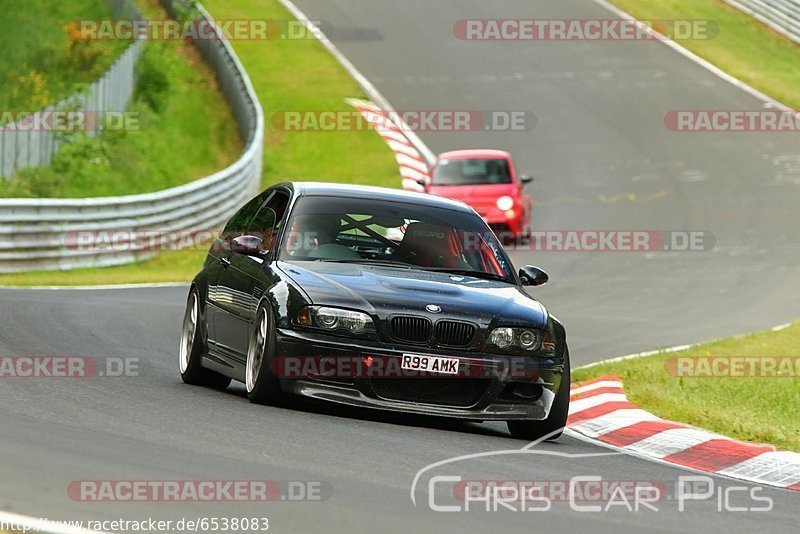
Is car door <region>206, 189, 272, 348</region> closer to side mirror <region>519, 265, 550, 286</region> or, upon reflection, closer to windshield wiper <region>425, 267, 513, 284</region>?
windshield wiper <region>425, 267, 513, 284</region>

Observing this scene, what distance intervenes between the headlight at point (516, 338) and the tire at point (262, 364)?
126 centimetres

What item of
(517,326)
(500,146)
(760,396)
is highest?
(517,326)

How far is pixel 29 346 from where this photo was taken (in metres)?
12.1

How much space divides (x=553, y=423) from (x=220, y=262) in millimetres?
2647

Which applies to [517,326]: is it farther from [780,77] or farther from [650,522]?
[780,77]

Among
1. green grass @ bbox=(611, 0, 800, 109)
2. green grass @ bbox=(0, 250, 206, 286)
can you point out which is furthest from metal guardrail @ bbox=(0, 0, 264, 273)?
green grass @ bbox=(611, 0, 800, 109)

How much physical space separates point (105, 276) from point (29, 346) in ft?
32.1

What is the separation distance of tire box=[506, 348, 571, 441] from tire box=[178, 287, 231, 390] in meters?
2.32

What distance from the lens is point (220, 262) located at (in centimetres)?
1124

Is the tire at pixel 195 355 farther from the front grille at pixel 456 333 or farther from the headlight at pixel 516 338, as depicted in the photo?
the headlight at pixel 516 338

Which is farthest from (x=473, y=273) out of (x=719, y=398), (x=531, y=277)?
(x=719, y=398)

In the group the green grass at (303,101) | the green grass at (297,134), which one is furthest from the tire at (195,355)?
the green grass at (303,101)

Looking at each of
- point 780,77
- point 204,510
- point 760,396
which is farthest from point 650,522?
point 780,77

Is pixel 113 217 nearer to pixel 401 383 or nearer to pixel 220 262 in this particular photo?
pixel 220 262
